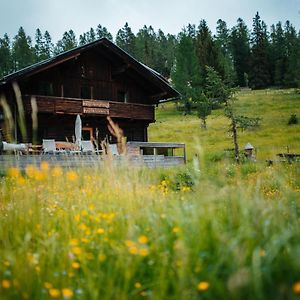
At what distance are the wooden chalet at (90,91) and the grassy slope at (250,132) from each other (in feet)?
15.5

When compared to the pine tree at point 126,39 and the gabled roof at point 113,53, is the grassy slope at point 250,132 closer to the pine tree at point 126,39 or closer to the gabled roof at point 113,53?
the gabled roof at point 113,53

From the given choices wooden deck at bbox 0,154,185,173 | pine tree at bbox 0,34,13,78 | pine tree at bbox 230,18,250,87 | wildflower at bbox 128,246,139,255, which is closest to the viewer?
wildflower at bbox 128,246,139,255

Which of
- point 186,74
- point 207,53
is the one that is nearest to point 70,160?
point 186,74

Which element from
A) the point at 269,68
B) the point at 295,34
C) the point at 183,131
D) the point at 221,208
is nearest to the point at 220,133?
the point at 183,131

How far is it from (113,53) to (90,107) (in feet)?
12.7

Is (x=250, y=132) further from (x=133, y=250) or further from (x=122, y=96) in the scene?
(x=133, y=250)

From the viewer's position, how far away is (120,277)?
6.88 ft

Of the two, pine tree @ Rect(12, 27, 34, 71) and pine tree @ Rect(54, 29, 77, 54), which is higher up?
pine tree @ Rect(54, 29, 77, 54)

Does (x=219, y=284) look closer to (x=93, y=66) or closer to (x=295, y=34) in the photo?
(x=93, y=66)

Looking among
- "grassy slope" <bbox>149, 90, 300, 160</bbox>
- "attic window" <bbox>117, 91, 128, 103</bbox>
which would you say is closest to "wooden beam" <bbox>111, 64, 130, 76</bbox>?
"attic window" <bbox>117, 91, 128, 103</bbox>

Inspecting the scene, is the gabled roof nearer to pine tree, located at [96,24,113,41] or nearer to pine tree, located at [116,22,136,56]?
pine tree, located at [116,22,136,56]

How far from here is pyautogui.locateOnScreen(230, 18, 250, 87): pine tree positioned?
253 feet

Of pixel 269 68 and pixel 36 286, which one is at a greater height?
pixel 269 68

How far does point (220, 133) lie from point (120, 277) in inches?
1361
